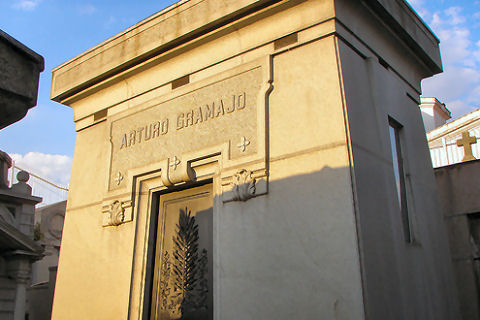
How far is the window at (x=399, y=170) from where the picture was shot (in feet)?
24.2

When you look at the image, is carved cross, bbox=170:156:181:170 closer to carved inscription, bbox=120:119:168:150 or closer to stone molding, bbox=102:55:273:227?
stone molding, bbox=102:55:273:227

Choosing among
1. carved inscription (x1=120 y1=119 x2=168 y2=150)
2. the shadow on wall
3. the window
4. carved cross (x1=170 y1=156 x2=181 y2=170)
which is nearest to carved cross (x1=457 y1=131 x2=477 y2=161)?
the window

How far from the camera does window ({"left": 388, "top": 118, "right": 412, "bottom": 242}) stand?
24.2 feet

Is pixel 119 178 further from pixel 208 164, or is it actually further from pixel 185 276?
pixel 185 276

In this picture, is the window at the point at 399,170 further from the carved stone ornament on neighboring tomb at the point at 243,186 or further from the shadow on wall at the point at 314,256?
the carved stone ornament on neighboring tomb at the point at 243,186

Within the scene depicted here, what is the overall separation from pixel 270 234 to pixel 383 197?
5.45ft

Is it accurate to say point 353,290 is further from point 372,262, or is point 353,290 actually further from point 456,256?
point 456,256

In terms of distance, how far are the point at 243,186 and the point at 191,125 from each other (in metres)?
1.71

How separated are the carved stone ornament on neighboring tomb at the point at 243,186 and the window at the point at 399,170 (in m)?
2.22

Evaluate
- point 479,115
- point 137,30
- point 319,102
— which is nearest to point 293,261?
point 319,102

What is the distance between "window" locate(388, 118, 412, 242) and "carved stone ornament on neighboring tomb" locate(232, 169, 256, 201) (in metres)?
2.22

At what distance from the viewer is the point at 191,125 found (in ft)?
26.1

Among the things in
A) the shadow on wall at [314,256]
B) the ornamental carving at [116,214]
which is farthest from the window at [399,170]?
the ornamental carving at [116,214]

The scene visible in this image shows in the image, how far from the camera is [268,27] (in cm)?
739
